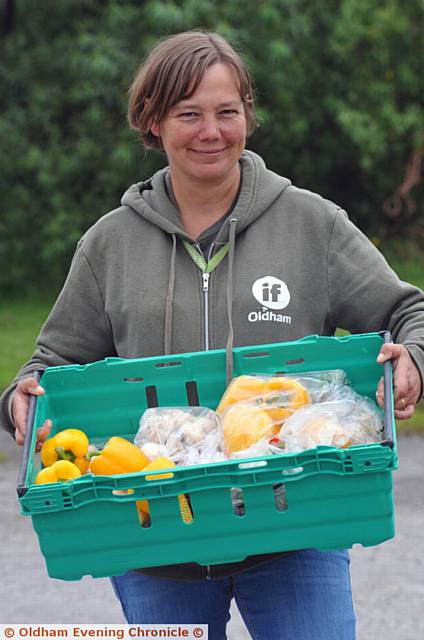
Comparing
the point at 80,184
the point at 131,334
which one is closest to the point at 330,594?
the point at 131,334

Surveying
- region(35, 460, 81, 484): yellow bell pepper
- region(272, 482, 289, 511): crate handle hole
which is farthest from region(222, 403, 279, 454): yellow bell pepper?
region(35, 460, 81, 484): yellow bell pepper

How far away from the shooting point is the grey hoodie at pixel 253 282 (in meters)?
2.80

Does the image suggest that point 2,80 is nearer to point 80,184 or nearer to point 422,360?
point 80,184

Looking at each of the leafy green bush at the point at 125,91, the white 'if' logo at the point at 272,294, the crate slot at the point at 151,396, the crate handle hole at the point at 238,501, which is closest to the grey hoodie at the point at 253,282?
the white 'if' logo at the point at 272,294

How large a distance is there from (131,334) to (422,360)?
76 centimetres

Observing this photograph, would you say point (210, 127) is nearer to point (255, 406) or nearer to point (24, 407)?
point (255, 406)

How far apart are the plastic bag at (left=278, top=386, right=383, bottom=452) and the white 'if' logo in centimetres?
32

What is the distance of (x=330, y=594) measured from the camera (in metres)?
2.68

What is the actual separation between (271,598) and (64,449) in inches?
24.3

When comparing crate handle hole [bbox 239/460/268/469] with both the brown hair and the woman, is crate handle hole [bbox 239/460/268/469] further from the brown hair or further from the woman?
the brown hair

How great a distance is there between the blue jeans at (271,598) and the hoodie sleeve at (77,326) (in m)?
0.62

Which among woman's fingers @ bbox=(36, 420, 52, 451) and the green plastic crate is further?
woman's fingers @ bbox=(36, 420, 52, 451)

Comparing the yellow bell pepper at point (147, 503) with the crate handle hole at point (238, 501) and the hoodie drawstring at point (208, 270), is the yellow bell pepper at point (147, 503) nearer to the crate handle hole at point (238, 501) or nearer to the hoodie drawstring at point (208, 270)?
the crate handle hole at point (238, 501)

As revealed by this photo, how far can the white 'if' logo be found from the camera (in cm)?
279
